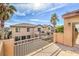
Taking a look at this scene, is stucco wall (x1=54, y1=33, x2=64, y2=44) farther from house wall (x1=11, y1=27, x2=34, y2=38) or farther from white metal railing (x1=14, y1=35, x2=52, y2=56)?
house wall (x1=11, y1=27, x2=34, y2=38)

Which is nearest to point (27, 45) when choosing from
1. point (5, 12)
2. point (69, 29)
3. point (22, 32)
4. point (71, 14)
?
point (22, 32)

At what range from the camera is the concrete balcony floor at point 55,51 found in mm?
2775

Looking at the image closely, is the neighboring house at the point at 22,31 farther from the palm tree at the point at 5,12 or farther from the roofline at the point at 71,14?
the roofline at the point at 71,14

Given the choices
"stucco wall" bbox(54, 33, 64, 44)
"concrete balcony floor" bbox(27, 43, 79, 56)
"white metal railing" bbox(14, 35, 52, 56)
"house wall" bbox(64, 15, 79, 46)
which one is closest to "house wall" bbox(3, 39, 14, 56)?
"white metal railing" bbox(14, 35, 52, 56)

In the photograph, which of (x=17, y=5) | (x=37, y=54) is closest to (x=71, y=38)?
(x=37, y=54)

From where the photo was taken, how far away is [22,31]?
2793 millimetres

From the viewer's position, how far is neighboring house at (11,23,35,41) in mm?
2760

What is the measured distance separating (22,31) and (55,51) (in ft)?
2.19

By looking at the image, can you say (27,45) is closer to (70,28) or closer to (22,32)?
(22,32)

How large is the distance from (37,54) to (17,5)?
2.99 feet

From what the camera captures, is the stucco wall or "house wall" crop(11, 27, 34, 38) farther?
the stucco wall

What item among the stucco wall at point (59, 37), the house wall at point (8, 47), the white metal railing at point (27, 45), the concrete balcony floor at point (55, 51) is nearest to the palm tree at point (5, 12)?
the house wall at point (8, 47)

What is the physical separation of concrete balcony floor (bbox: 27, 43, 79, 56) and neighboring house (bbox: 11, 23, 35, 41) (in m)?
0.32

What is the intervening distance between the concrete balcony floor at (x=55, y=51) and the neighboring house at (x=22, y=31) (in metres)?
0.32
